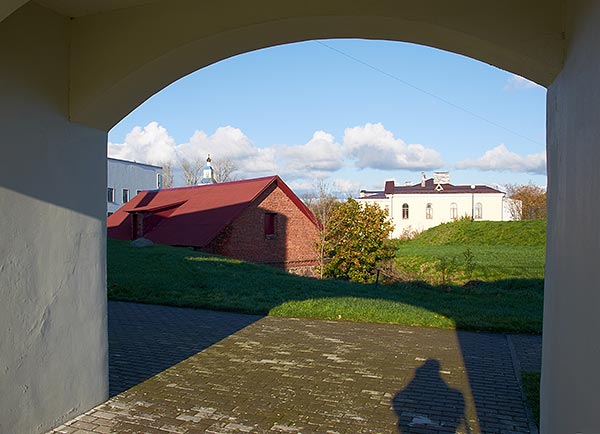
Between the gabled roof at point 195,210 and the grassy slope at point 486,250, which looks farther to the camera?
the gabled roof at point 195,210

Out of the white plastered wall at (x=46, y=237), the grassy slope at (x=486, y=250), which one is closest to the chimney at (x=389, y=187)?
the grassy slope at (x=486, y=250)

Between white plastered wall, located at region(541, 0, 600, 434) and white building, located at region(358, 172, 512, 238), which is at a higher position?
white building, located at region(358, 172, 512, 238)

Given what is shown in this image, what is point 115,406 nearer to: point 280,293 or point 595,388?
point 595,388

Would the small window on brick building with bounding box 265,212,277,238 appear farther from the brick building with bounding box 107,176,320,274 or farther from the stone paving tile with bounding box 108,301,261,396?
the stone paving tile with bounding box 108,301,261,396

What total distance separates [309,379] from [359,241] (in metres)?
17.0

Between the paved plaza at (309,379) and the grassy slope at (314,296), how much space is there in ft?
2.40

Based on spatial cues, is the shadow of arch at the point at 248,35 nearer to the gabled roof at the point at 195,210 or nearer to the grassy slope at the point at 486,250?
the grassy slope at the point at 486,250

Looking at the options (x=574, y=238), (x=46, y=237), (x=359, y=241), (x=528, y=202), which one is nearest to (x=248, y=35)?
(x=46, y=237)

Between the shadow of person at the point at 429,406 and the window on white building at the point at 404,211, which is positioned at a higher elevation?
the window on white building at the point at 404,211

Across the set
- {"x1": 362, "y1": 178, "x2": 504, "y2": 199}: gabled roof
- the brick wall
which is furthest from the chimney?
the brick wall

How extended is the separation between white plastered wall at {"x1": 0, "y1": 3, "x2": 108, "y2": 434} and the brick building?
18.0 metres

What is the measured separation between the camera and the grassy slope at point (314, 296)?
32.5 feet

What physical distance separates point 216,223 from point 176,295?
455 inches

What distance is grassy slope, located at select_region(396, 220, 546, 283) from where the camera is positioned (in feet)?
63.0
